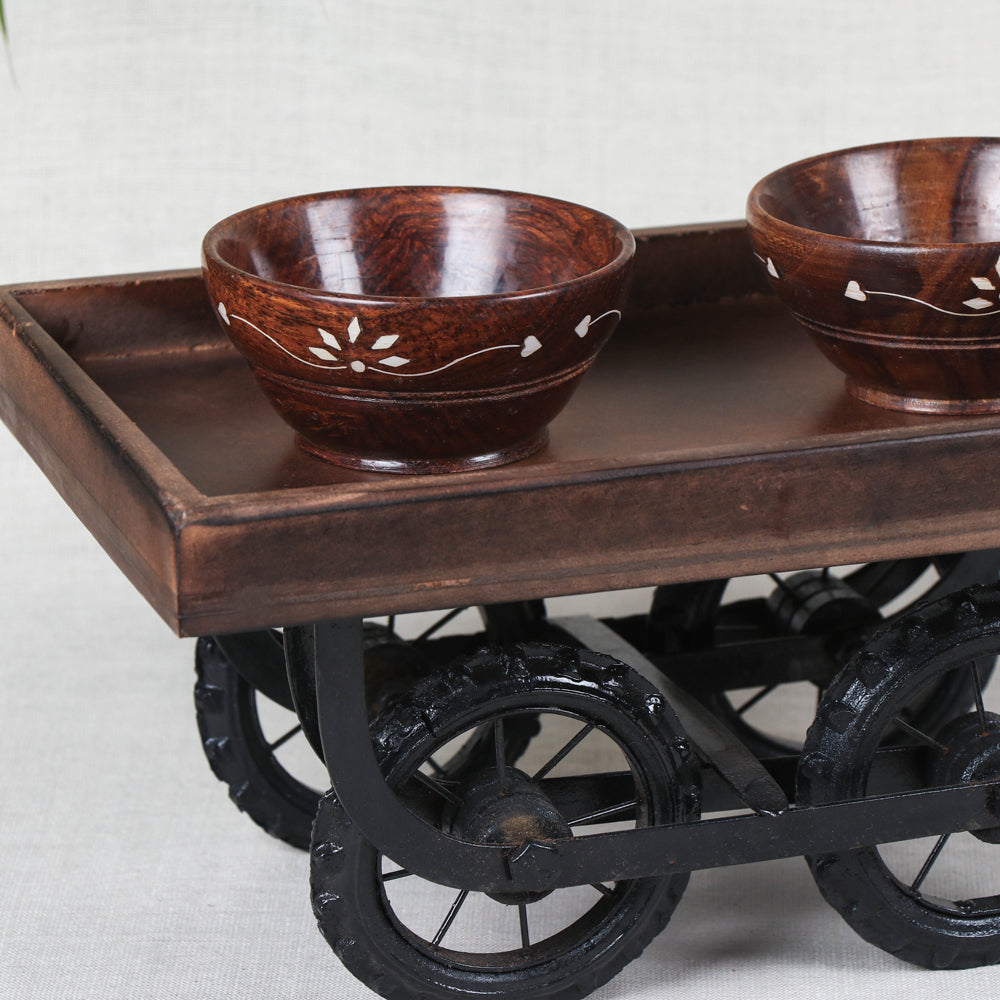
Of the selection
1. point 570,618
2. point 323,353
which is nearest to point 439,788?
point 570,618

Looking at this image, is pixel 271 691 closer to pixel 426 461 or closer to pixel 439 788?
pixel 439 788

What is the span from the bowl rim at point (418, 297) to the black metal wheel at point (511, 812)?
0.34 metres

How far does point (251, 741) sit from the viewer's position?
7.00 feet

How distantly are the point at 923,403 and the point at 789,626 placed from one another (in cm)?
54

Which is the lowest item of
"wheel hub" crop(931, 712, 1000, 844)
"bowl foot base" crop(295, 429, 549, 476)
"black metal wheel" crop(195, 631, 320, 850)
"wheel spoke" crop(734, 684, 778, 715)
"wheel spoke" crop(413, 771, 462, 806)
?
"wheel spoke" crop(734, 684, 778, 715)

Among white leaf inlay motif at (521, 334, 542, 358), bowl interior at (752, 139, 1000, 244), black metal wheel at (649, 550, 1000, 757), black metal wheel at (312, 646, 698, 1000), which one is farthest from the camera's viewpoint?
black metal wheel at (649, 550, 1000, 757)

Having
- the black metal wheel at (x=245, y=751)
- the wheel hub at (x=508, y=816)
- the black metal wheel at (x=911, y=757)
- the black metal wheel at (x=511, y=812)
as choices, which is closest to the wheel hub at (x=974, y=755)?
the black metal wheel at (x=911, y=757)

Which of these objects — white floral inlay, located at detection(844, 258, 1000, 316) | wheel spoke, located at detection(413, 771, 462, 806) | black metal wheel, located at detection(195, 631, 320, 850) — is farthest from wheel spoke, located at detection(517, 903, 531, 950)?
white floral inlay, located at detection(844, 258, 1000, 316)

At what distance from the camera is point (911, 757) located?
192 cm

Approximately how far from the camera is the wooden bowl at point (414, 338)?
157 cm

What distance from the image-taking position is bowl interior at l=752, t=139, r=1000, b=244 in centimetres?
202

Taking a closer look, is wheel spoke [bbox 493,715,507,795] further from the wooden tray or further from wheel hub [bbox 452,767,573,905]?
the wooden tray

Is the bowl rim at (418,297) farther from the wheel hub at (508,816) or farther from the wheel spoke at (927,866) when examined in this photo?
the wheel spoke at (927,866)

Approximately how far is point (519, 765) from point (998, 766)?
643mm
